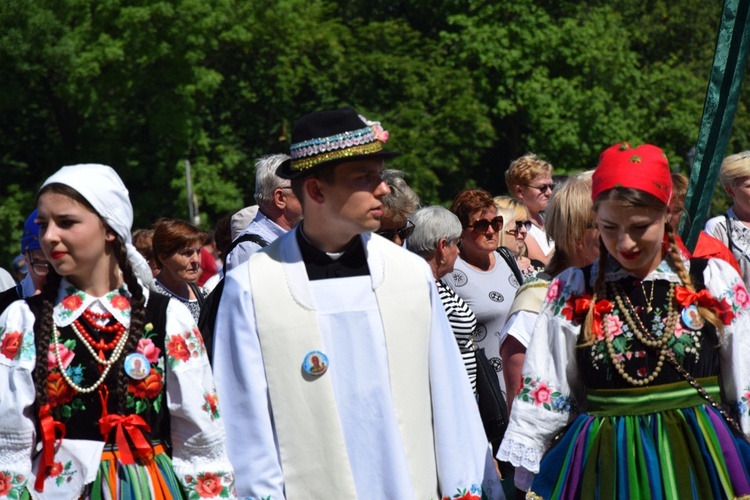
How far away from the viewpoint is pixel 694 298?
3.98 metres

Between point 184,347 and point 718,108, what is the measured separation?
83.9 inches

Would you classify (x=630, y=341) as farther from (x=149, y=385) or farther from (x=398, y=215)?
(x=398, y=215)

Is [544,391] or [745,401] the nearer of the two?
[745,401]

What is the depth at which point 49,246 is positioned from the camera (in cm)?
373

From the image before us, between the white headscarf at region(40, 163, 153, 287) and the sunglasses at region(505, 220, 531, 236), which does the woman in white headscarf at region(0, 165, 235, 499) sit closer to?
the white headscarf at region(40, 163, 153, 287)

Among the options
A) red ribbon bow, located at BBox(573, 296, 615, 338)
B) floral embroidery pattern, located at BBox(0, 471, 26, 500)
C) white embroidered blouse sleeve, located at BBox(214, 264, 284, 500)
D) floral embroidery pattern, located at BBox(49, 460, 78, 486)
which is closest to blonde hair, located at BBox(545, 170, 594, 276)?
red ribbon bow, located at BBox(573, 296, 615, 338)

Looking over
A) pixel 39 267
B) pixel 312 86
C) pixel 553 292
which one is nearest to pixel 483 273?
pixel 39 267

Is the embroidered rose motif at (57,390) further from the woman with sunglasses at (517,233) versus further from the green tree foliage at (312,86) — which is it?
the green tree foliage at (312,86)

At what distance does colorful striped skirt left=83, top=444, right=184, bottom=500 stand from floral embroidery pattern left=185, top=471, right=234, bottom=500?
2.0 inches

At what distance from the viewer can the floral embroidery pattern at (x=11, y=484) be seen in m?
3.61

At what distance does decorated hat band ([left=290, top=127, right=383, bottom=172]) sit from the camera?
4.01m

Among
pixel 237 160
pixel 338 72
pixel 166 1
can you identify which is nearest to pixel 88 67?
pixel 166 1

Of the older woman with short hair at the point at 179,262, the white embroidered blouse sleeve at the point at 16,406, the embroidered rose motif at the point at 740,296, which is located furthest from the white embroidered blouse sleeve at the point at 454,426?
the older woman with short hair at the point at 179,262

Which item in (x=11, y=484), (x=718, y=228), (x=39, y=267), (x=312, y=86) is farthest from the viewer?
(x=312, y=86)
